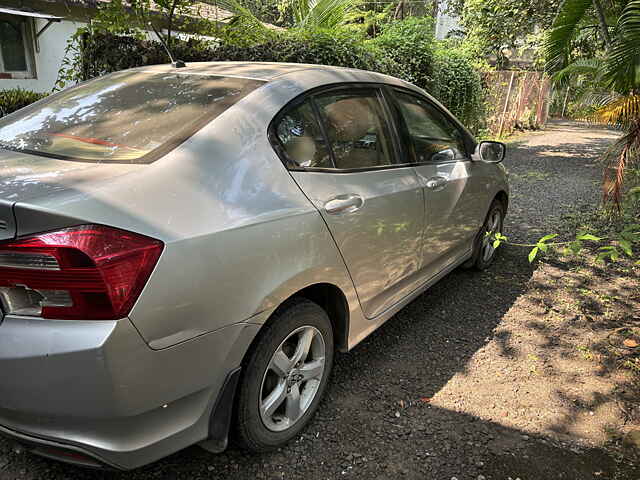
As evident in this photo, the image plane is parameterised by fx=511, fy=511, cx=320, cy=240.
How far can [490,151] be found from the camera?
13.1ft

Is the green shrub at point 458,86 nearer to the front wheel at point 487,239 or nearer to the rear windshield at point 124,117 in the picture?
the front wheel at point 487,239

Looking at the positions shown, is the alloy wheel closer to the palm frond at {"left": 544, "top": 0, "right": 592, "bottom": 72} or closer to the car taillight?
the car taillight

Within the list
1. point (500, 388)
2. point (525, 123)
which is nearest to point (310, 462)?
point (500, 388)

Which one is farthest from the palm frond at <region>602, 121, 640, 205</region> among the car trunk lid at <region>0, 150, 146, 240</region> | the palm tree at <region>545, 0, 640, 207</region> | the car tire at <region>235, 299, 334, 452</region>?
the car trunk lid at <region>0, 150, 146, 240</region>

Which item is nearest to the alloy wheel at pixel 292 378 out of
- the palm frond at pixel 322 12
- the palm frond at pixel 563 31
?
the palm frond at pixel 563 31

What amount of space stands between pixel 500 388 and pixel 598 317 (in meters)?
1.43

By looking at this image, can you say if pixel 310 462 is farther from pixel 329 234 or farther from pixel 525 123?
pixel 525 123

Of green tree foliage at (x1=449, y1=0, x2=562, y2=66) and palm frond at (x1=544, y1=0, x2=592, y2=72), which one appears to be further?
green tree foliage at (x1=449, y1=0, x2=562, y2=66)

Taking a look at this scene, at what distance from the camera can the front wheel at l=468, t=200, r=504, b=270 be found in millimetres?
4426

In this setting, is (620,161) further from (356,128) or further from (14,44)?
(14,44)

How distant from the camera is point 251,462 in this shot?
7.68 feet

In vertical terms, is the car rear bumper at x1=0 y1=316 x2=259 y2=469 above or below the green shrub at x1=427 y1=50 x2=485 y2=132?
below

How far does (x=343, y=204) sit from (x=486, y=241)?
8.48ft

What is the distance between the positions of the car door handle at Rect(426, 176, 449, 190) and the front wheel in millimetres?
1099
